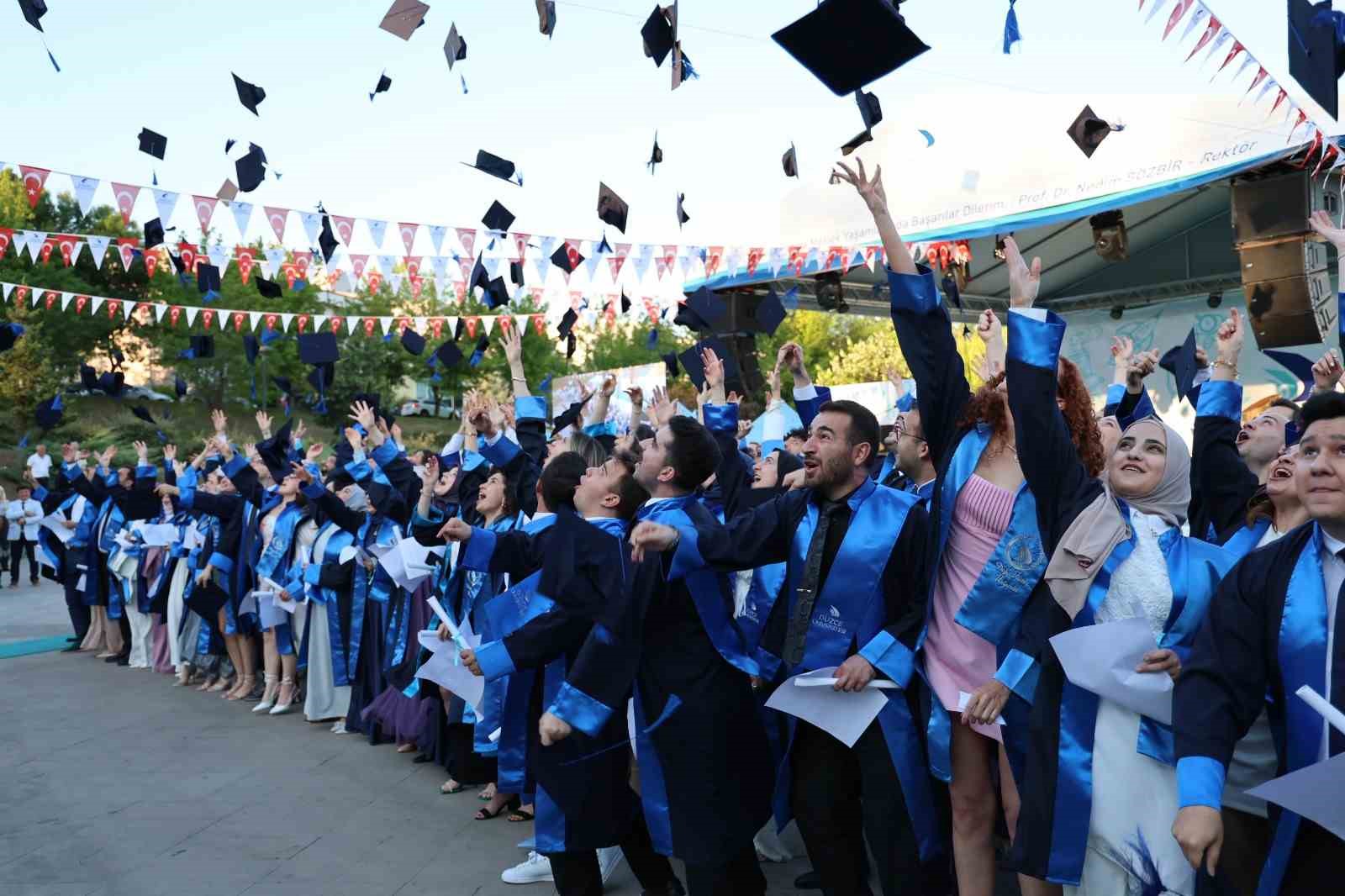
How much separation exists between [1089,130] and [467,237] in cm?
663

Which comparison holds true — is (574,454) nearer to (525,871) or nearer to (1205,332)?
(525,871)

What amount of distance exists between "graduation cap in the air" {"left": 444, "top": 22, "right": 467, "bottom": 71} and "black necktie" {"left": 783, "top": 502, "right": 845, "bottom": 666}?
5910 mm

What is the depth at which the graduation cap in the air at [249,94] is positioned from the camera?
9273 millimetres

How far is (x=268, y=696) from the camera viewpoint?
820 centimetres

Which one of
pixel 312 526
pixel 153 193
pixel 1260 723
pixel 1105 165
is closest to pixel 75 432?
pixel 153 193

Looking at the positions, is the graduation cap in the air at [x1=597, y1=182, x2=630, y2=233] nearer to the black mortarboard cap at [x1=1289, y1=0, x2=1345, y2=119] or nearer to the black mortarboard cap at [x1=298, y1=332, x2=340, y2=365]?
the black mortarboard cap at [x1=298, y1=332, x2=340, y2=365]

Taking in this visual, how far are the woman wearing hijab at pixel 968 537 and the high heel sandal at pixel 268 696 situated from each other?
6159 millimetres

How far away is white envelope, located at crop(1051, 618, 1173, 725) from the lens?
2568mm

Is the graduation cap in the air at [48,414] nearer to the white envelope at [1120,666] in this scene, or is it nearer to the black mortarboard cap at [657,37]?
the black mortarboard cap at [657,37]

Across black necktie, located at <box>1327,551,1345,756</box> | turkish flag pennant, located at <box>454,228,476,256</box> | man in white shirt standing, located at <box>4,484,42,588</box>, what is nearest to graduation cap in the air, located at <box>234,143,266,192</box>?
turkish flag pennant, located at <box>454,228,476,256</box>

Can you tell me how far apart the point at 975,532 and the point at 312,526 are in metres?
5.84

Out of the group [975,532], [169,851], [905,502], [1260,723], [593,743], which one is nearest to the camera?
[1260,723]

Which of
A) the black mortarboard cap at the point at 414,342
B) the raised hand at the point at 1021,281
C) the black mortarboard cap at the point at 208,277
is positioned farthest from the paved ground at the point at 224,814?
the black mortarboard cap at the point at 208,277

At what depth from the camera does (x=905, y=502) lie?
3.54m
